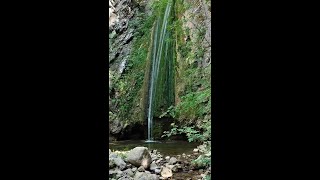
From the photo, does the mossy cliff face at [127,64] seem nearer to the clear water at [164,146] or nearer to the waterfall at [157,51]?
the waterfall at [157,51]

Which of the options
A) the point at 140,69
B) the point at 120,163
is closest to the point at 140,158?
the point at 120,163

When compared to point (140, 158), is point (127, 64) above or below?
above

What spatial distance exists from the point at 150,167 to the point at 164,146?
277 centimetres

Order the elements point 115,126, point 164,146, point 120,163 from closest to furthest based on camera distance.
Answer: point 120,163, point 164,146, point 115,126

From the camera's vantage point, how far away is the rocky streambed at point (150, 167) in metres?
6.54

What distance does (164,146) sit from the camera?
32.9 ft

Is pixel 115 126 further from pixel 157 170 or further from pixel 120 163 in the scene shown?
pixel 157 170

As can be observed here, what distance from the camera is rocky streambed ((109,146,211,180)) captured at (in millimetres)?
6539

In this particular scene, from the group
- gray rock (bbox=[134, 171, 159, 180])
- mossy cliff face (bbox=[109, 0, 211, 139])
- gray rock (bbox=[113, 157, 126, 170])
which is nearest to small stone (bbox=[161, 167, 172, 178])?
gray rock (bbox=[134, 171, 159, 180])

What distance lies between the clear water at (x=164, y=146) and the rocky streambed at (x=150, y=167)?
89 centimetres

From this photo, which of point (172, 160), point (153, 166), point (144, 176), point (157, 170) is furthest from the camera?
point (172, 160)
